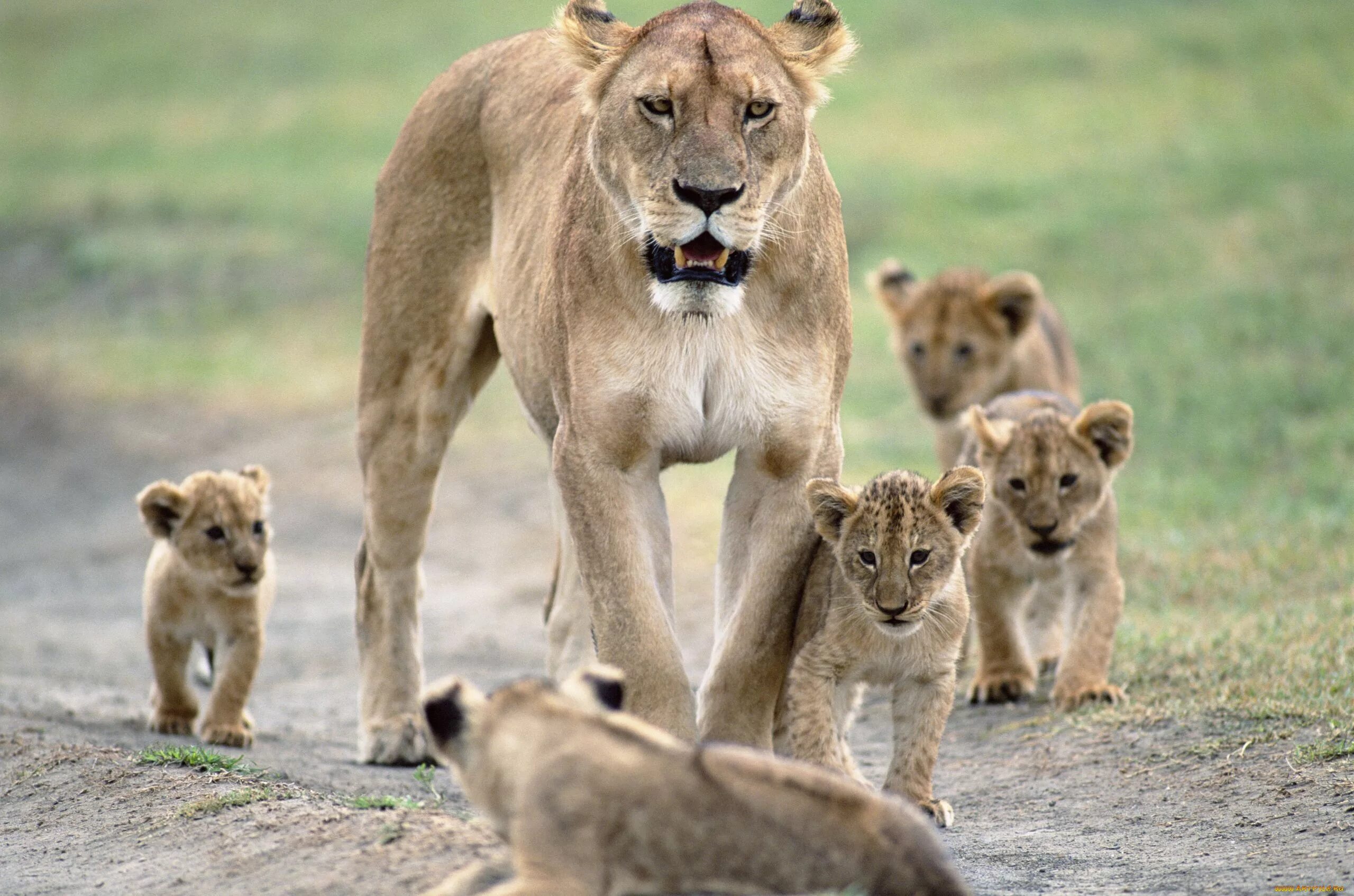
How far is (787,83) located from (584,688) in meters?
1.78

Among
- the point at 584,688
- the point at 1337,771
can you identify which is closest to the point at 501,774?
the point at 584,688

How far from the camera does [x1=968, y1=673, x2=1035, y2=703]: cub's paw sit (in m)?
6.54

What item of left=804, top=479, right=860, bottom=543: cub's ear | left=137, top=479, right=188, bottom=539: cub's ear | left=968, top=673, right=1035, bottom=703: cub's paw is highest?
left=804, top=479, right=860, bottom=543: cub's ear

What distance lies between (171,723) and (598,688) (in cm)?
317

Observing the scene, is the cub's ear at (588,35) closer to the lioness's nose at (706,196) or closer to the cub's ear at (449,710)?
the lioness's nose at (706,196)

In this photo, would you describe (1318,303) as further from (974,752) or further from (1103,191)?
(974,752)

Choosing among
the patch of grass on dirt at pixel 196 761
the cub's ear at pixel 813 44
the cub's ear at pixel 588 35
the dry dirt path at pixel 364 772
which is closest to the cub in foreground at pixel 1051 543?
the dry dirt path at pixel 364 772

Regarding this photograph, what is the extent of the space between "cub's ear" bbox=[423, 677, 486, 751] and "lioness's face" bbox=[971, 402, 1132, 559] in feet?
10.2

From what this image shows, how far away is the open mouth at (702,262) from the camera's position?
14.4 feet

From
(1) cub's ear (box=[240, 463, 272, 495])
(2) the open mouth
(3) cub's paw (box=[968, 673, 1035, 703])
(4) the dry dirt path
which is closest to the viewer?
(4) the dry dirt path

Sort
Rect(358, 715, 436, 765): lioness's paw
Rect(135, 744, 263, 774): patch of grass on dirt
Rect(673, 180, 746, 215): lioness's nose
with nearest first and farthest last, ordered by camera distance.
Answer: Rect(673, 180, 746, 215): lioness's nose → Rect(135, 744, 263, 774): patch of grass on dirt → Rect(358, 715, 436, 765): lioness's paw

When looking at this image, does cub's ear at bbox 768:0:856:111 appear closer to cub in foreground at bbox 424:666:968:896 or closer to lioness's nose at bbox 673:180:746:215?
lioness's nose at bbox 673:180:746:215

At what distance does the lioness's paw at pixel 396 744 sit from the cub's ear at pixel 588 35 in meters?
2.35

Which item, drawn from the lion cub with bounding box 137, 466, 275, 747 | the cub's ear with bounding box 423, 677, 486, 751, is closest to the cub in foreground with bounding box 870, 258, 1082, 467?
the lion cub with bounding box 137, 466, 275, 747
